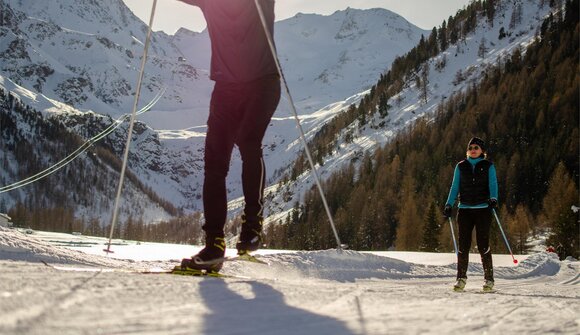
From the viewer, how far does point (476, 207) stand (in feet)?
19.9

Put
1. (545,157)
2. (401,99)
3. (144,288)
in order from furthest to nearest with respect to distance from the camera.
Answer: (401,99) → (545,157) → (144,288)

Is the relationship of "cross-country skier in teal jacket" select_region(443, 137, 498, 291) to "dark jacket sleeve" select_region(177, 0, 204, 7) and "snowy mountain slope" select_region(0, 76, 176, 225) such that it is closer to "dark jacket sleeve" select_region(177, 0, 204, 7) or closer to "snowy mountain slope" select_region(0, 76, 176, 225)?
"dark jacket sleeve" select_region(177, 0, 204, 7)

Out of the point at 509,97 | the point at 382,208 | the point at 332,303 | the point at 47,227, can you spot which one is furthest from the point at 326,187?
the point at 332,303

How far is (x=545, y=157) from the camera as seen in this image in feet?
258

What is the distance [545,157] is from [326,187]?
38291 mm

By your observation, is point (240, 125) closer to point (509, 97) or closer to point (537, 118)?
point (537, 118)

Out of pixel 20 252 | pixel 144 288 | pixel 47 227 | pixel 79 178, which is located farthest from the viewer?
pixel 79 178

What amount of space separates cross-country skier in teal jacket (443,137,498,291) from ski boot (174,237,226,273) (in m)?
3.09

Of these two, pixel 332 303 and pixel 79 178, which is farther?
pixel 79 178

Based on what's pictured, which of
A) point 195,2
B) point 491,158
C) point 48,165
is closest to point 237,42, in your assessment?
point 195,2

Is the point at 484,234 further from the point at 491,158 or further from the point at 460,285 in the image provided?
the point at 491,158

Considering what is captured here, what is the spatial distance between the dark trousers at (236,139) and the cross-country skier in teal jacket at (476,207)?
8.89 ft

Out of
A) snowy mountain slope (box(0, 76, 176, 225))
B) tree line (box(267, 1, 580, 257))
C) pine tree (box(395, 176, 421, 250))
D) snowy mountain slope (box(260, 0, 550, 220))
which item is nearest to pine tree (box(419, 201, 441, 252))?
tree line (box(267, 1, 580, 257))

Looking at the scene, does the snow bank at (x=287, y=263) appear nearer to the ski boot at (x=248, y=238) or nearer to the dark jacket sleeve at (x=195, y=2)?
the ski boot at (x=248, y=238)
